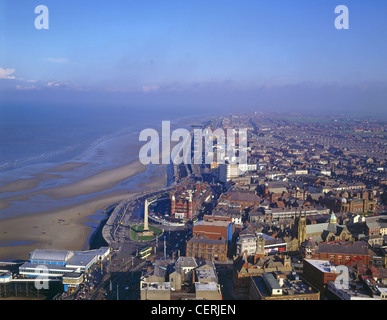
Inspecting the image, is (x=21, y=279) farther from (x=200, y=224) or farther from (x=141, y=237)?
(x=200, y=224)

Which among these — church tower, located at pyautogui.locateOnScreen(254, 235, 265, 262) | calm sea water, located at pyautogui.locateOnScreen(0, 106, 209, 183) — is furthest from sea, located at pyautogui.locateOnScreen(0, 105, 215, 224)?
church tower, located at pyautogui.locateOnScreen(254, 235, 265, 262)

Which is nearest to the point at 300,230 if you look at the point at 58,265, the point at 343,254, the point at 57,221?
the point at 343,254

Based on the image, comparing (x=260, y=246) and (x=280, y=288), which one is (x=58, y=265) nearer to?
(x=260, y=246)

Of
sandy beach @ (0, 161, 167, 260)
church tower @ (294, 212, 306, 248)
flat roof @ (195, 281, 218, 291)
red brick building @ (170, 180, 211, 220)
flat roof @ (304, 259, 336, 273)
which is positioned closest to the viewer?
flat roof @ (195, 281, 218, 291)

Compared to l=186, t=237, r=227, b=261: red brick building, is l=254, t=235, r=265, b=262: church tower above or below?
above

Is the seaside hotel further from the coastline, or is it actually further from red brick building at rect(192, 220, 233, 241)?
red brick building at rect(192, 220, 233, 241)

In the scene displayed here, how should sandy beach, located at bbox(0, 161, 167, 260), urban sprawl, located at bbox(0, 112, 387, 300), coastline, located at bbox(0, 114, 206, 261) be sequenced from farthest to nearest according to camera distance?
coastline, located at bbox(0, 114, 206, 261) < sandy beach, located at bbox(0, 161, 167, 260) < urban sprawl, located at bbox(0, 112, 387, 300)
